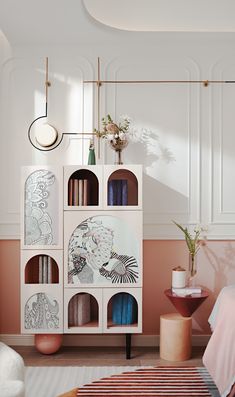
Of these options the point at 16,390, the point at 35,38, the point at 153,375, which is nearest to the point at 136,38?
the point at 35,38

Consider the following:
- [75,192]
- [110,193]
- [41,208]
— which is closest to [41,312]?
[41,208]

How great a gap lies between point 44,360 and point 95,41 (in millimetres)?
2742

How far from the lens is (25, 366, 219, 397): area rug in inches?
133

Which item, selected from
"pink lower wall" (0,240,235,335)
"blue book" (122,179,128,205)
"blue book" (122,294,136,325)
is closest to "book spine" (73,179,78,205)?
"blue book" (122,179,128,205)

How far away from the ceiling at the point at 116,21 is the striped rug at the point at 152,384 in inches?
106

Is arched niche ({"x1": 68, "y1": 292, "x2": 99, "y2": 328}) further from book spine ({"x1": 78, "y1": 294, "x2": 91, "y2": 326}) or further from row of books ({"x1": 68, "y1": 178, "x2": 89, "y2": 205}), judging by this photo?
row of books ({"x1": 68, "y1": 178, "x2": 89, "y2": 205})

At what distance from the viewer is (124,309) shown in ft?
13.7

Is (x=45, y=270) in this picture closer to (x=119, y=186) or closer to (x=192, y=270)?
(x=119, y=186)

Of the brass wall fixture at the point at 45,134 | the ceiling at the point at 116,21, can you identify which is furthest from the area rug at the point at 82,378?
the ceiling at the point at 116,21

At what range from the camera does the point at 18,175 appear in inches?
179

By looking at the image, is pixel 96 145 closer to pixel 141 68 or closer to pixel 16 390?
pixel 141 68

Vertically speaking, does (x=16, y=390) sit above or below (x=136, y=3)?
below

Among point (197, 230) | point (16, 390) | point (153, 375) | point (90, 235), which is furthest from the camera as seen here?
point (197, 230)

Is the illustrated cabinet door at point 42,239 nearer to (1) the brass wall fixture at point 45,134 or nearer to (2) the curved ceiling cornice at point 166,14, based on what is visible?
(1) the brass wall fixture at point 45,134
